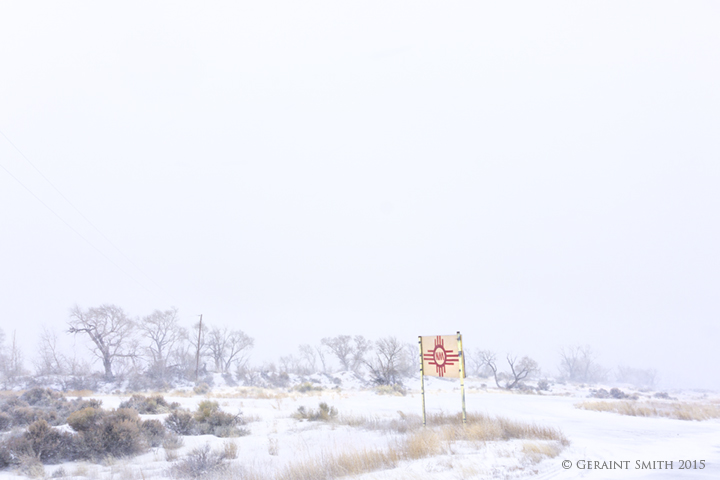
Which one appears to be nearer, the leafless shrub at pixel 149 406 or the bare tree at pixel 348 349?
the leafless shrub at pixel 149 406

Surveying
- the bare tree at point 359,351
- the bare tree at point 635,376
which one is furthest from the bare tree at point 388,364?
the bare tree at point 635,376

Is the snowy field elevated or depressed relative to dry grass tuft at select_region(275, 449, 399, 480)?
depressed

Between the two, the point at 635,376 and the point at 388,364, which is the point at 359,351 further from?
the point at 635,376

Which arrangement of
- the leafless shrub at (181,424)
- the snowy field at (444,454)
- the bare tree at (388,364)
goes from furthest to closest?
the bare tree at (388,364) < the leafless shrub at (181,424) < the snowy field at (444,454)

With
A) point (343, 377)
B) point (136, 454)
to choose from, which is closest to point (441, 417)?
point (136, 454)

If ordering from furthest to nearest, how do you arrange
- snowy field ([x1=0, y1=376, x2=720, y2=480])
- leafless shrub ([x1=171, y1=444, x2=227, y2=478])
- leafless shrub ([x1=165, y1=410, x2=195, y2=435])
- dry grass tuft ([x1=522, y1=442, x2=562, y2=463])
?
leafless shrub ([x1=165, y1=410, x2=195, y2=435]) < dry grass tuft ([x1=522, y1=442, x2=562, y2=463]) < leafless shrub ([x1=171, y1=444, x2=227, y2=478]) < snowy field ([x1=0, y1=376, x2=720, y2=480])

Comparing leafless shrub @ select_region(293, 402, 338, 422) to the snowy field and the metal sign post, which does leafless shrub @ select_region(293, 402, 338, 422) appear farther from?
the metal sign post

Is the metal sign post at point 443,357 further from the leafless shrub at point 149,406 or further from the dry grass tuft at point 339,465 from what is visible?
the leafless shrub at point 149,406

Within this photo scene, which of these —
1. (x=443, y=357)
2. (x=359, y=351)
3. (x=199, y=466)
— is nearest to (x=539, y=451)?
(x=443, y=357)

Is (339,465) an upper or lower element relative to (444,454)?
upper

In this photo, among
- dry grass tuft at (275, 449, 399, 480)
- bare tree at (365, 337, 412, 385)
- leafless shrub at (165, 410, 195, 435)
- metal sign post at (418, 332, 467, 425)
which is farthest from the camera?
bare tree at (365, 337, 412, 385)

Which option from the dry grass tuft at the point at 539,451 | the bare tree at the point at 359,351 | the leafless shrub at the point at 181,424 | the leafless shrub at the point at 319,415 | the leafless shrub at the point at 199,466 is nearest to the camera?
the leafless shrub at the point at 199,466

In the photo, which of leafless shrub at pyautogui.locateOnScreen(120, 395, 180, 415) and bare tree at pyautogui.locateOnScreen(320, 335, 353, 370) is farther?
bare tree at pyautogui.locateOnScreen(320, 335, 353, 370)

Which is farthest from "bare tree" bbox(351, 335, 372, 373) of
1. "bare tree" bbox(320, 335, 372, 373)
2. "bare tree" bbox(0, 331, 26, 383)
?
"bare tree" bbox(0, 331, 26, 383)
